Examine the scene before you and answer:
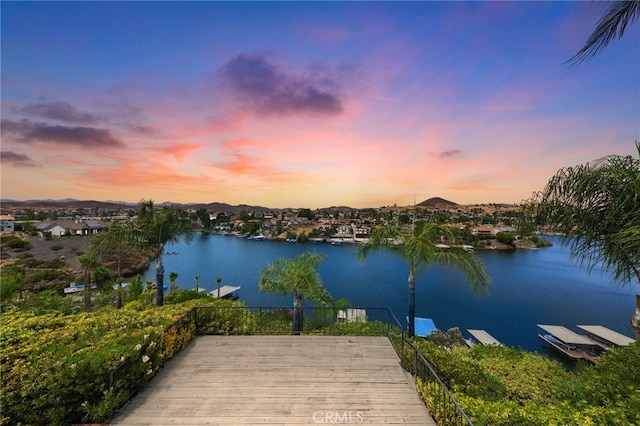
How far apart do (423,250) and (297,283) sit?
4612 mm

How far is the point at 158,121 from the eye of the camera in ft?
55.8

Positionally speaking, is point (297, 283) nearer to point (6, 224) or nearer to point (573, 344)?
point (573, 344)

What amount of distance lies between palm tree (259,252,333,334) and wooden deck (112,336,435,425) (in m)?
2.62

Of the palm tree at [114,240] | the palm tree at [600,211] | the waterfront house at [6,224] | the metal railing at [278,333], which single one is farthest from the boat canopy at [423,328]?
the waterfront house at [6,224]

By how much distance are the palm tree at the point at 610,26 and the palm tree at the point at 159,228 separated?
14289 mm

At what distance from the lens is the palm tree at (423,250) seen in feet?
28.2

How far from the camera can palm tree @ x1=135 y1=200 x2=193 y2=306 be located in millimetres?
11805

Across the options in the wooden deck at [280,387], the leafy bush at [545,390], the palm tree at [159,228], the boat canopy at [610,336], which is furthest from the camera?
the boat canopy at [610,336]

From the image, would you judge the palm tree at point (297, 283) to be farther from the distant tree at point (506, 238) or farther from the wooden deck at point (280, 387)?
the distant tree at point (506, 238)

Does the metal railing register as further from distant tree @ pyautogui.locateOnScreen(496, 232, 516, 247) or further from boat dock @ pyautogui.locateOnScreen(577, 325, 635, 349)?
distant tree @ pyautogui.locateOnScreen(496, 232, 516, 247)

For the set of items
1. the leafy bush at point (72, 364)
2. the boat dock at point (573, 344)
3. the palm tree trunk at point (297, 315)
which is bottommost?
the boat dock at point (573, 344)

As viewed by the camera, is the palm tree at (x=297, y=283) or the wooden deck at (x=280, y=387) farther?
the palm tree at (x=297, y=283)

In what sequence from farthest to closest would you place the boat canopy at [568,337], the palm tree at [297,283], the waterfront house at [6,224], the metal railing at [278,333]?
1. the waterfront house at [6,224]
2. the boat canopy at [568,337]
3. the palm tree at [297,283]
4. the metal railing at [278,333]

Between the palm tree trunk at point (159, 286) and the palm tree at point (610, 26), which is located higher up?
the palm tree at point (610, 26)
